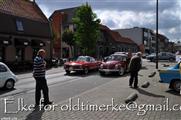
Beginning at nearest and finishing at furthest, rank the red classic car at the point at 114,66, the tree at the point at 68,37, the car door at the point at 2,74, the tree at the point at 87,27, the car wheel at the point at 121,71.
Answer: the car door at the point at 2,74 → the red classic car at the point at 114,66 → the car wheel at the point at 121,71 → the tree at the point at 87,27 → the tree at the point at 68,37

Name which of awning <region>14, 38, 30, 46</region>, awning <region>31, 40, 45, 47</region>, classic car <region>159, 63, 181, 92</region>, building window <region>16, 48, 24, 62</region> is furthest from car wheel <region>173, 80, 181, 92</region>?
awning <region>31, 40, 45, 47</region>

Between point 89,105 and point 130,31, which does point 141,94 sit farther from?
point 130,31

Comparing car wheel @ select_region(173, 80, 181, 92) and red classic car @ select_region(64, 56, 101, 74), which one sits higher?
red classic car @ select_region(64, 56, 101, 74)

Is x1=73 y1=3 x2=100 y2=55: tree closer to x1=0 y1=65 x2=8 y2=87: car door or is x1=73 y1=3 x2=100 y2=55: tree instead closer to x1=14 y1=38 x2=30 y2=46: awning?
x1=14 y1=38 x2=30 y2=46: awning

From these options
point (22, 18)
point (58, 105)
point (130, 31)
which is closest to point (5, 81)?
point (58, 105)

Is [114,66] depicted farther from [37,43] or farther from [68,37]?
[68,37]

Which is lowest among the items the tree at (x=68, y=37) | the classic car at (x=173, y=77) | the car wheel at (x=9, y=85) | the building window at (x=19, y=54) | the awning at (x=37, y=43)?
the car wheel at (x=9, y=85)

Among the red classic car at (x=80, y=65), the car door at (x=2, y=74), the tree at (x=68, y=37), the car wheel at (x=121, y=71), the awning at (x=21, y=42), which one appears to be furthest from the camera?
the tree at (x=68, y=37)

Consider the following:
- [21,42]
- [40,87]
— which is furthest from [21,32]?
[40,87]

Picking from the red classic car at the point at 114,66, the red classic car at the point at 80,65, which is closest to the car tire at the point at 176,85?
the red classic car at the point at 114,66

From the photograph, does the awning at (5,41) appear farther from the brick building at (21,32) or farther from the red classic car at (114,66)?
the red classic car at (114,66)

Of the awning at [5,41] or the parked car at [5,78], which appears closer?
the parked car at [5,78]

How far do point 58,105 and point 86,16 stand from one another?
3468 cm

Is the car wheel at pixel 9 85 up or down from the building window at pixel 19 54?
down
